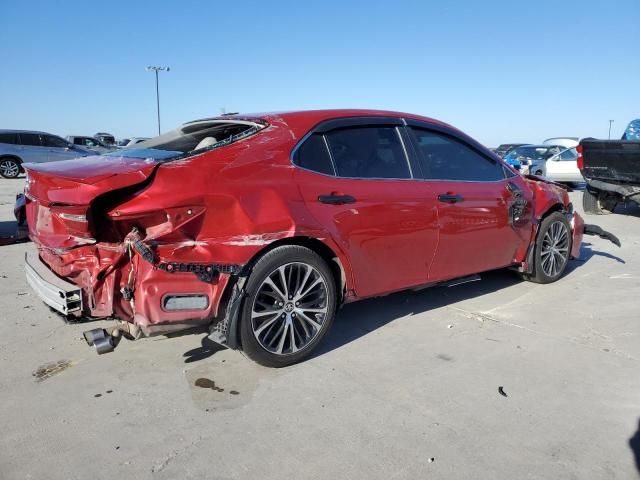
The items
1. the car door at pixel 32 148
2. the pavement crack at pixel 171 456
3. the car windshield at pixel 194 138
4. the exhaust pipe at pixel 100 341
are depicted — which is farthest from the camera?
the car door at pixel 32 148

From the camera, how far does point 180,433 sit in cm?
267

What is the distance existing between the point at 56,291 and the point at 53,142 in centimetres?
1982

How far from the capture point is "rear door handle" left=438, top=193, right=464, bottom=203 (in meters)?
4.07

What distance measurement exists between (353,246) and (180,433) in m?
1.59

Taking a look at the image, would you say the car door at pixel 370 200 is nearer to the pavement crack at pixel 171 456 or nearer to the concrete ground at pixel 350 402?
the concrete ground at pixel 350 402

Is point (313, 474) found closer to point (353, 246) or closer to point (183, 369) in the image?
point (183, 369)

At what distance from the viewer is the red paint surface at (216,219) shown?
9.60ft

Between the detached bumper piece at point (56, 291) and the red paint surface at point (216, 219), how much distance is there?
0.18ft

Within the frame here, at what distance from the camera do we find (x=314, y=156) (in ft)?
11.6

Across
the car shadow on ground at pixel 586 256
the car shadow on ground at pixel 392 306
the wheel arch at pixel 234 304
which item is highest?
the wheel arch at pixel 234 304

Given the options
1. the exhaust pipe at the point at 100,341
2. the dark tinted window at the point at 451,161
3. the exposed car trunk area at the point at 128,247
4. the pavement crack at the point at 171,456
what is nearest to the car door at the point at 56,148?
the dark tinted window at the point at 451,161

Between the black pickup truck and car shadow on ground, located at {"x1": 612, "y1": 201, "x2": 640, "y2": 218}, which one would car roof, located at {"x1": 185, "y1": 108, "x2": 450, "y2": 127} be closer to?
the black pickup truck

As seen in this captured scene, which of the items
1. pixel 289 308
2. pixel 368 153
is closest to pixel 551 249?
pixel 368 153

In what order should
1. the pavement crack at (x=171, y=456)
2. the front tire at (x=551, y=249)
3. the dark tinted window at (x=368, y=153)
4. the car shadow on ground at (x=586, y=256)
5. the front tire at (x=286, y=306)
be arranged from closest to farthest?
the pavement crack at (x=171, y=456) < the front tire at (x=286, y=306) < the dark tinted window at (x=368, y=153) < the front tire at (x=551, y=249) < the car shadow on ground at (x=586, y=256)
